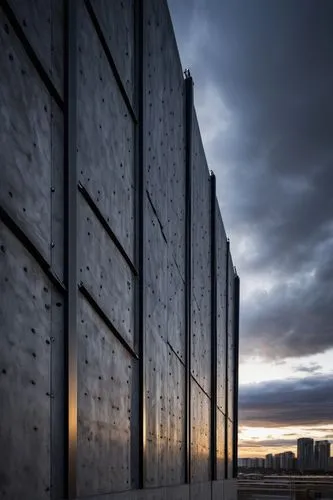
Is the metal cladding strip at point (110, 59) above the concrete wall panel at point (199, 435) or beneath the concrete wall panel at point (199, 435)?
above

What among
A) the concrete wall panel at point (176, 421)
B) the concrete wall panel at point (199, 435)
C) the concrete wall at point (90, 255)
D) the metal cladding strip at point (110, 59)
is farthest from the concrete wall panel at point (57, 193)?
the concrete wall panel at point (199, 435)

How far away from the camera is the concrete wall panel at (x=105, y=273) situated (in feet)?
18.7

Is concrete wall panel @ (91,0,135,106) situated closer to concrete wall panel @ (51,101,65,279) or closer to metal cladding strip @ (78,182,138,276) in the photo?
concrete wall panel @ (51,101,65,279)

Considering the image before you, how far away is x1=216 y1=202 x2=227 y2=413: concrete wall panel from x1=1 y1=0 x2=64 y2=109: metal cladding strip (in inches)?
643

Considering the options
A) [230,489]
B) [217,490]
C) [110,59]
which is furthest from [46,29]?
[230,489]

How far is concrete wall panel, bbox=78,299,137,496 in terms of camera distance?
18.0ft

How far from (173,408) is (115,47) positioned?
23.5ft

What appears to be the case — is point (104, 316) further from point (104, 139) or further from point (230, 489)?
point (230, 489)

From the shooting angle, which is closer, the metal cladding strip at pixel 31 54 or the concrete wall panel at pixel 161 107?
the metal cladding strip at pixel 31 54

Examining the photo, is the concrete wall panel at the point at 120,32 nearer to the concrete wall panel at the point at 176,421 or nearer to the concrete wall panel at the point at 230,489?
the concrete wall panel at the point at 176,421

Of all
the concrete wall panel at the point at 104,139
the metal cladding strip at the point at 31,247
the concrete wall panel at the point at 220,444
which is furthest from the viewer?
the concrete wall panel at the point at 220,444

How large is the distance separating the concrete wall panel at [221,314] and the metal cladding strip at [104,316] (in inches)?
537

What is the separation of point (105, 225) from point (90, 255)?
72cm

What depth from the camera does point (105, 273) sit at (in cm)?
641
